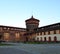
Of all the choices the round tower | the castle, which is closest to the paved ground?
the castle

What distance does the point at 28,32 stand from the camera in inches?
3455

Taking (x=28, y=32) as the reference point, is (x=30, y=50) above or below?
below

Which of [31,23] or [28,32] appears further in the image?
[31,23]

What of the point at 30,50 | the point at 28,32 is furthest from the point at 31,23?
the point at 30,50

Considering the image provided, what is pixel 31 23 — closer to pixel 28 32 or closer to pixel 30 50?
pixel 28 32

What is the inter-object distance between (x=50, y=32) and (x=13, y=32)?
24.3 metres

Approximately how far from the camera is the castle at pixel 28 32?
71.4 meters

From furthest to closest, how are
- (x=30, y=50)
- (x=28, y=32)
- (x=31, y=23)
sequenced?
(x=31, y=23) → (x=28, y=32) → (x=30, y=50)

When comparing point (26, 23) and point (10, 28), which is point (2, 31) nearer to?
point (10, 28)

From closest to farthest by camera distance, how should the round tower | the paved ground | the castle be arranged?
1. the paved ground
2. the castle
3. the round tower

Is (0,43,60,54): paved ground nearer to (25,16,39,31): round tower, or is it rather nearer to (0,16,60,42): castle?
(0,16,60,42): castle

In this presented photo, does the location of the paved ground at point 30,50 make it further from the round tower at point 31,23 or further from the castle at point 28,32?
the round tower at point 31,23

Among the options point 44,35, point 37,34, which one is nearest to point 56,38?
point 44,35

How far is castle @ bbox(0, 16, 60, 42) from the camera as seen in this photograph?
71438 millimetres
